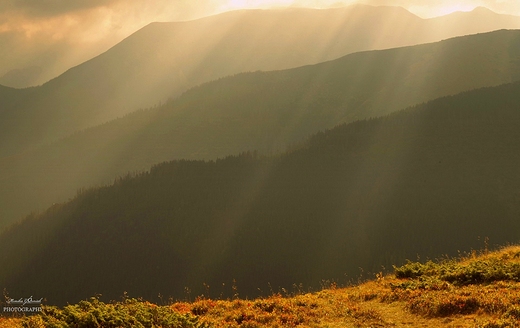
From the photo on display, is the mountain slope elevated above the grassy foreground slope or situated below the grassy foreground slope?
below

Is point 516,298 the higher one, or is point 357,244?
point 516,298

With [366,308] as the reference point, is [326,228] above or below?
below

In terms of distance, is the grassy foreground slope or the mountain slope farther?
the mountain slope

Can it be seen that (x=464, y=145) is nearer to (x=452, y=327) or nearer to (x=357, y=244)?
(x=357, y=244)

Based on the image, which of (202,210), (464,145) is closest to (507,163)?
(464,145)

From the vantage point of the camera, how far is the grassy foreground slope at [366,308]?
17.6 meters

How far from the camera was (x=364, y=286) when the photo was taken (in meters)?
26.0

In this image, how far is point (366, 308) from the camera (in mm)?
20984

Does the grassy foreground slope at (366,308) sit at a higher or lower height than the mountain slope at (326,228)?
higher

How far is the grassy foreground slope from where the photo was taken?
17.6 metres

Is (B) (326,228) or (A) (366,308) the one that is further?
(B) (326,228)

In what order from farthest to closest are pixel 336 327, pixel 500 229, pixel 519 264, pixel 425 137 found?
pixel 425 137
pixel 500 229
pixel 519 264
pixel 336 327

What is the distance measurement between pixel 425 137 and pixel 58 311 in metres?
193

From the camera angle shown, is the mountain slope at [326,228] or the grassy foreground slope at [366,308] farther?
the mountain slope at [326,228]
